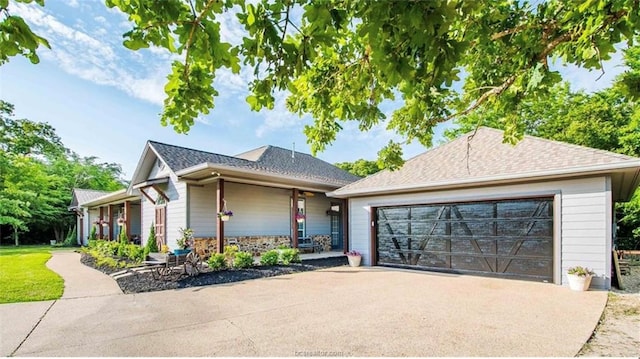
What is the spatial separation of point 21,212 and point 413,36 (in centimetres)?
2805

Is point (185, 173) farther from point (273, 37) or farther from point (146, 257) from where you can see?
point (273, 37)

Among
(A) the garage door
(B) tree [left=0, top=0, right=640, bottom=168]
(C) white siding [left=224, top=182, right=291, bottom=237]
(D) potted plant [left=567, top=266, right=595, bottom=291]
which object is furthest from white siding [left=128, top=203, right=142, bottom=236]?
(D) potted plant [left=567, top=266, right=595, bottom=291]

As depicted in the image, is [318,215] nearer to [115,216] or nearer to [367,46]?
[367,46]

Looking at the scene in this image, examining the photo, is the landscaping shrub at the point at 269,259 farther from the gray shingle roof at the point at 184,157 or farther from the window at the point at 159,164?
the window at the point at 159,164

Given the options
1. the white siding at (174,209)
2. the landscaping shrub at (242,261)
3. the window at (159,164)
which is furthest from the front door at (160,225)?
the landscaping shrub at (242,261)

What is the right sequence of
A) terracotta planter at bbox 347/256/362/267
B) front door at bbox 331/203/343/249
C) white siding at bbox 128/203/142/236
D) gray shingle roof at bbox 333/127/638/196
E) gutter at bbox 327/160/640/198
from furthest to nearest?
white siding at bbox 128/203/142/236 < front door at bbox 331/203/343/249 < terracotta planter at bbox 347/256/362/267 < gray shingle roof at bbox 333/127/638/196 < gutter at bbox 327/160/640/198

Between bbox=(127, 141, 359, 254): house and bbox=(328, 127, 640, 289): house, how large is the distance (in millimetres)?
2135

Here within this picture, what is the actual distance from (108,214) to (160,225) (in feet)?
31.1

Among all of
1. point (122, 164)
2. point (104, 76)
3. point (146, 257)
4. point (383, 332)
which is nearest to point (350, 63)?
point (383, 332)

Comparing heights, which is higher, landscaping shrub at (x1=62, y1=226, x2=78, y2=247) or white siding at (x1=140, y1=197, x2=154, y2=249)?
white siding at (x1=140, y1=197, x2=154, y2=249)

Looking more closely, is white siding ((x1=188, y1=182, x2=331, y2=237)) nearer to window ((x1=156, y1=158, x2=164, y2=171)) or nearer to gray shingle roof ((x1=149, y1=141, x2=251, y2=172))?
gray shingle roof ((x1=149, y1=141, x2=251, y2=172))

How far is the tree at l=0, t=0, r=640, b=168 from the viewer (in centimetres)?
215

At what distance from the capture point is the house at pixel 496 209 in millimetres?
7262

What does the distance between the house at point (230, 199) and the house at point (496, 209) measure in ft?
7.01
